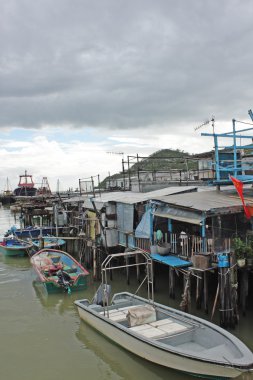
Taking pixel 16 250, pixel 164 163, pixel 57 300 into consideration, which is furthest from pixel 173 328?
pixel 164 163

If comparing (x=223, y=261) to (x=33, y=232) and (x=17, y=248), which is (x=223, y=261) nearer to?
(x=17, y=248)

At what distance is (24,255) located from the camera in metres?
27.5

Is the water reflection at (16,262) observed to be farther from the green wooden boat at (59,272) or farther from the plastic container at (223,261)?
the plastic container at (223,261)

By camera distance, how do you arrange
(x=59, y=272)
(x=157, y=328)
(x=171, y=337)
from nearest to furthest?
(x=171, y=337), (x=157, y=328), (x=59, y=272)

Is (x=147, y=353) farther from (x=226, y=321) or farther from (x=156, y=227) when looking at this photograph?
(x=156, y=227)

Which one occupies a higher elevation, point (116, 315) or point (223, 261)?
point (223, 261)

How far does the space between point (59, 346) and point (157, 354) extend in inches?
150

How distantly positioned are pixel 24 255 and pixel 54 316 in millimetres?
12997

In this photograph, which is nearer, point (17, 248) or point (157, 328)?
point (157, 328)

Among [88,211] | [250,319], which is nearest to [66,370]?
[250,319]

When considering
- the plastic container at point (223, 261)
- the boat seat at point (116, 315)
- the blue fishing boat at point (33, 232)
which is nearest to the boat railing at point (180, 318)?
the boat seat at point (116, 315)

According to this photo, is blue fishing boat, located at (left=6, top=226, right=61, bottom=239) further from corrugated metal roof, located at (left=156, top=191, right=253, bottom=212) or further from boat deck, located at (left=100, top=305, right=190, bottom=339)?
boat deck, located at (left=100, top=305, right=190, bottom=339)

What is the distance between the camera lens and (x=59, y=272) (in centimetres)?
1812

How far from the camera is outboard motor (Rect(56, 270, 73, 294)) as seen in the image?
57.8 ft
